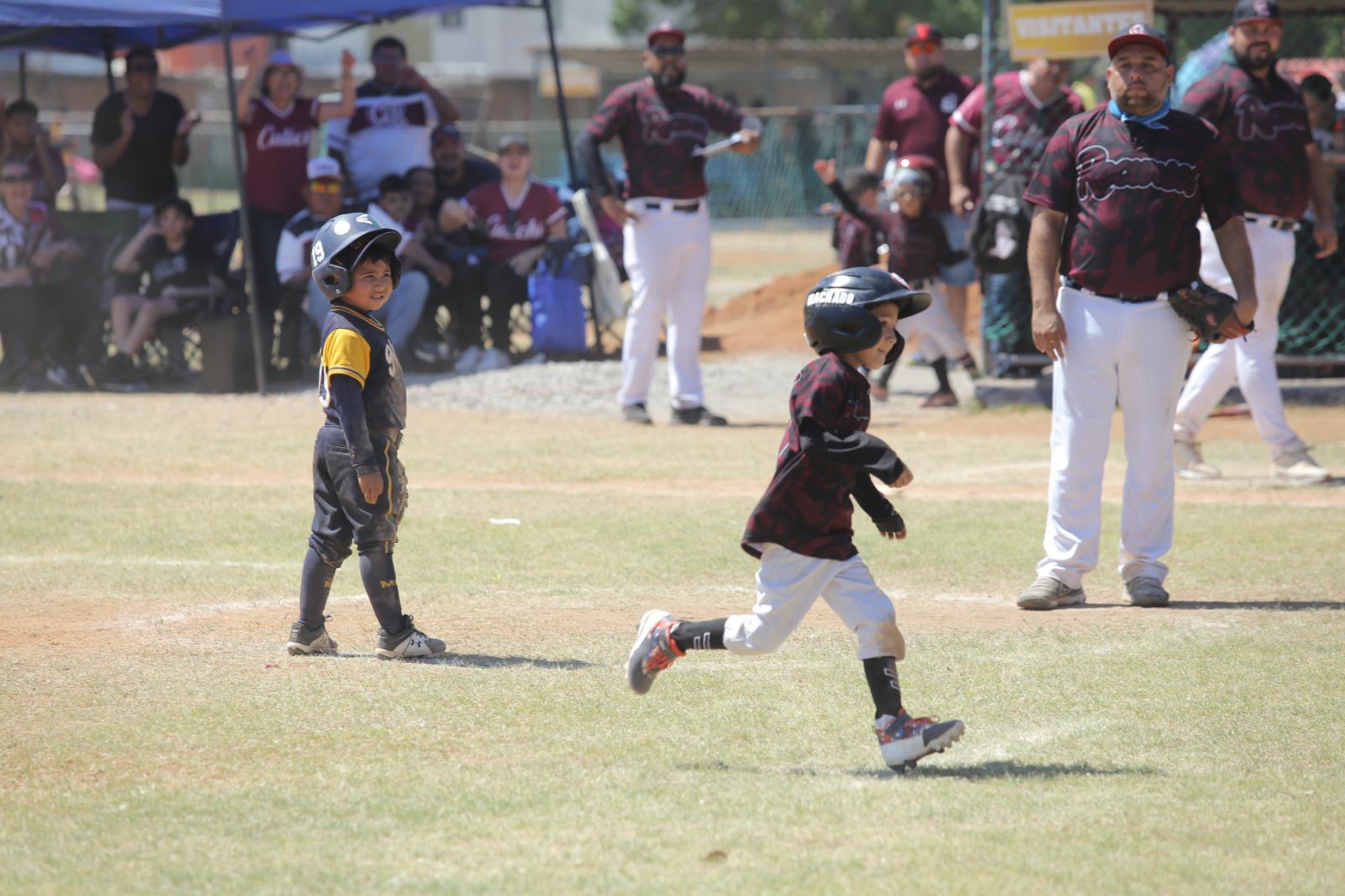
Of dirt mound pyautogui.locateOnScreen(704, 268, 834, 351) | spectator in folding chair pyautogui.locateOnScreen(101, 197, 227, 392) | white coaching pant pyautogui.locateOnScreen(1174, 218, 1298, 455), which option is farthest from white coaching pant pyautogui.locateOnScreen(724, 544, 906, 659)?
dirt mound pyautogui.locateOnScreen(704, 268, 834, 351)

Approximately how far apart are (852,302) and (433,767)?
1.72 meters

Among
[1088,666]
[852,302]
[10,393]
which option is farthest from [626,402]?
[852,302]

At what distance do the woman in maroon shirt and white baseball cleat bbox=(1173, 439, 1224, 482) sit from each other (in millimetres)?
7941

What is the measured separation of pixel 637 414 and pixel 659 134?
199cm

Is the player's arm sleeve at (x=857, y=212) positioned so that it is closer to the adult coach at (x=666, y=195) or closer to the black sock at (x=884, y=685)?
the adult coach at (x=666, y=195)

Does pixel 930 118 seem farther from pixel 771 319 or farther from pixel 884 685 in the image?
pixel 884 685

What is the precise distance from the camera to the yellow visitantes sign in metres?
11.9

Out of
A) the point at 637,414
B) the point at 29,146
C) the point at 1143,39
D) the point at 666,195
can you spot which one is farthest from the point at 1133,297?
the point at 29,146

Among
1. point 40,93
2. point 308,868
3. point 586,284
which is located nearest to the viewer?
point 308,868

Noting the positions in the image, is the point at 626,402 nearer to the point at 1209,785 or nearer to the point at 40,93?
the point at 1209,785

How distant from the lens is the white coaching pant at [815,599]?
4562 mm

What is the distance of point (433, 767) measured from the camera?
4500mm

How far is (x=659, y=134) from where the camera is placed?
36.7ft

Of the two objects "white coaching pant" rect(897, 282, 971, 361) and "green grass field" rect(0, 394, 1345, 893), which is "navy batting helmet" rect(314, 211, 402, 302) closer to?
"green grass field" rect(0, 394, 1345, 893)
